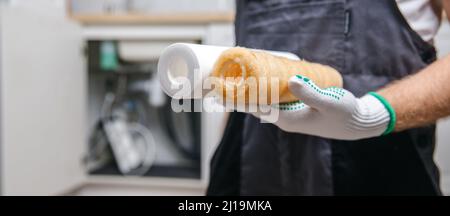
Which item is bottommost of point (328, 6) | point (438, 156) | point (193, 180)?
point (193, 180)

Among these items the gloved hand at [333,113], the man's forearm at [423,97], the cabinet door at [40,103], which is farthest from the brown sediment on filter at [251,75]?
the cabinet door at [40,103]

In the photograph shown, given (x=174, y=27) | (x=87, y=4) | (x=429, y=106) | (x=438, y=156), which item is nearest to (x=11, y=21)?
(x=174, y=27)

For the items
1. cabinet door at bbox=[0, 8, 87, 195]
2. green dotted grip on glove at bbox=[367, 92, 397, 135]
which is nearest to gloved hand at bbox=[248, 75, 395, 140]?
green dotted grip on glove at bbox=[367, 92, 397, 135]

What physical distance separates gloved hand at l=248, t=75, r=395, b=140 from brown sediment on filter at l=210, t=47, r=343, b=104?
0.02 meters

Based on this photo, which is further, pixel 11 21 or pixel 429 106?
pixel 11 21

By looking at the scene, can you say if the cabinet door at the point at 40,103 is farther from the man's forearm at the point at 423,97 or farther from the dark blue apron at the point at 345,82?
the man's forearm at the point at 423,97

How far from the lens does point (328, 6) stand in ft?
1.63

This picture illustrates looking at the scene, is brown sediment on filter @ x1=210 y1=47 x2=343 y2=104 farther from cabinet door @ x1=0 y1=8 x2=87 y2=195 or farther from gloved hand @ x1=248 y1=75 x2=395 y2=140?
cabinet door @ x1=0 y1=8 x2=87 y2=195

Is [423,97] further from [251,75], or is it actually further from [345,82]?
[251,75]

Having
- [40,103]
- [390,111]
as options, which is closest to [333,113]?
[390,111]

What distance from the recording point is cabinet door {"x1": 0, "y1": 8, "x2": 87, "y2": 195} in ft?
3.05
